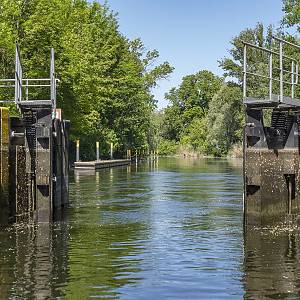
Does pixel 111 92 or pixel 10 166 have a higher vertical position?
pixel 111 92

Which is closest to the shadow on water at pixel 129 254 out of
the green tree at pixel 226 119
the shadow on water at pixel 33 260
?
the shadow on water at pixel 33 260

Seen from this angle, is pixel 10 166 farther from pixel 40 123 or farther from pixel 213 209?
pixel 213 209

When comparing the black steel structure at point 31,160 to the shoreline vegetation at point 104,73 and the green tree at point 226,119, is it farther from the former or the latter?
the green tree at point 226,119

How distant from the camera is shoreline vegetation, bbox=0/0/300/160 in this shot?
150ft

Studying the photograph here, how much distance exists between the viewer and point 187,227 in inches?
733

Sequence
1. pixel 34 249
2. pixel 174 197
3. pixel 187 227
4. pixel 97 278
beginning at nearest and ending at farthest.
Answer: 1. pixel 97 278
2. pixel 34 249
3. pixel 187 227
4. pixel 174 197

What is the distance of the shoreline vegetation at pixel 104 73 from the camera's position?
1800 inches

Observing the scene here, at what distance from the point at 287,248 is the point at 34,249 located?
563 cm

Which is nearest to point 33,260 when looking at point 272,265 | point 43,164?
point 272,265

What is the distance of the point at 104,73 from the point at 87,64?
681 inches

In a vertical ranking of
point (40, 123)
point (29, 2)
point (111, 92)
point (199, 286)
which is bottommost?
point (199, 286)

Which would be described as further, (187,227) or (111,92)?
(111,92)

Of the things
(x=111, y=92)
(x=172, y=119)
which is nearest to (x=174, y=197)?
(x=111, y=92)

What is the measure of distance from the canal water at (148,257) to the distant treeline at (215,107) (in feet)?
135
